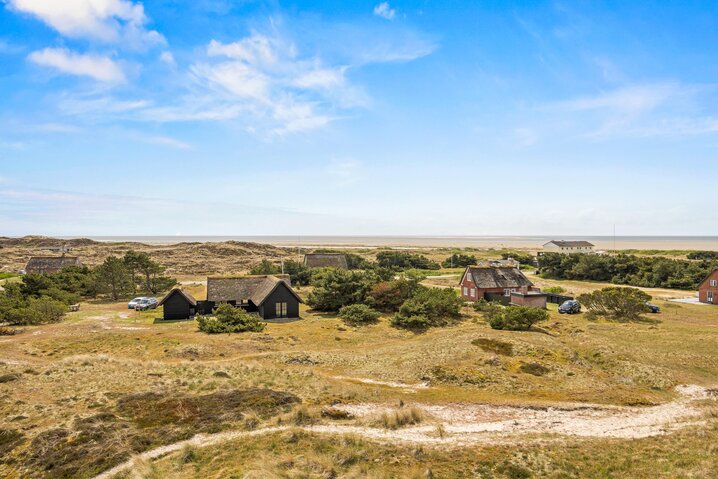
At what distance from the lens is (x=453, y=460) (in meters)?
14.7

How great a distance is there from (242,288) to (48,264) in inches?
1918

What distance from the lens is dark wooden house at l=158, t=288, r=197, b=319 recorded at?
42500 mm

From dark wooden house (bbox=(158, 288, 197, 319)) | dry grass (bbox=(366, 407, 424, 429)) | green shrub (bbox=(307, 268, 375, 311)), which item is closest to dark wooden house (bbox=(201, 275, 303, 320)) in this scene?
dark wooden house (bbox=(158, 288, 197, 319))

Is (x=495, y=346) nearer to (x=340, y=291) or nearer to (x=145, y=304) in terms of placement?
(x=340, y=291)

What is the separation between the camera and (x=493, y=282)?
54.4m

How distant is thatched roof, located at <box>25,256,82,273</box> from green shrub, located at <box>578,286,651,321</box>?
78.6m

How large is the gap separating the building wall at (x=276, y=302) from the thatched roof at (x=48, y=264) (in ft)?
157

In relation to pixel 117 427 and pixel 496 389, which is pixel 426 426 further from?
pixel 117 427

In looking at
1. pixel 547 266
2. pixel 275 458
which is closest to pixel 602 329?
pixel 275 458

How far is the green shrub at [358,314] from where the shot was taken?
41.6 m

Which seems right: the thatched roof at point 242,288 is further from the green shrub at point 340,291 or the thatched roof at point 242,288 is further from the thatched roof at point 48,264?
the thatched roof at point 48,264

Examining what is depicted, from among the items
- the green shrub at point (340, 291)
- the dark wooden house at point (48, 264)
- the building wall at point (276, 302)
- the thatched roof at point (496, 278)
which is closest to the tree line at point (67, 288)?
the dark wooden house at point (48, 264)

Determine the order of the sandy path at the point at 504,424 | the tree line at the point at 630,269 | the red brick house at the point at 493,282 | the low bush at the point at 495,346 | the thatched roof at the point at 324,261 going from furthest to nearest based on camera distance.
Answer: the thatched roof at the point at 324,261
the tree line at the point at 630,269
the red brick house at the point at 493,282
the low bush at the point at 495,346
the sandy path at the point at 504,424

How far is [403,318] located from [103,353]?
24517mm
